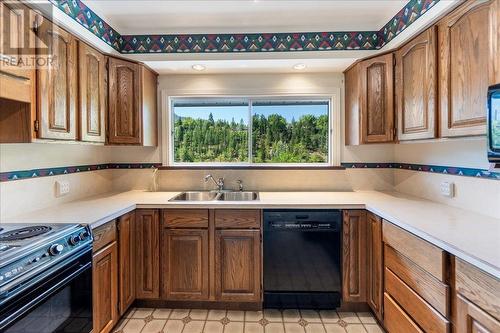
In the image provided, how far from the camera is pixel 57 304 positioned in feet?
4.69

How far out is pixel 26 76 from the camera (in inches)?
60.9

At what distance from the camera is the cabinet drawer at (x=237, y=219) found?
7.49 ft

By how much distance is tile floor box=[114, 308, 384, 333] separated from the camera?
211cm

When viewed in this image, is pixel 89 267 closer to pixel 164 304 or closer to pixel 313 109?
pixel 164 304

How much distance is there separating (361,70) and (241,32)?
1.14 m

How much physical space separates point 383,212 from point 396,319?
670 millimetres

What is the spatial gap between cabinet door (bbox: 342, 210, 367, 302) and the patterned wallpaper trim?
68cm

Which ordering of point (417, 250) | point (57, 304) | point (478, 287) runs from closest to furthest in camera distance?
1. point (478, 287)
2. point (57, 304)
3. point (417, 250)

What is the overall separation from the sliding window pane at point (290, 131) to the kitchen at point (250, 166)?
0.02m

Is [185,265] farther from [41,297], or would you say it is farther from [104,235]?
[41,297]

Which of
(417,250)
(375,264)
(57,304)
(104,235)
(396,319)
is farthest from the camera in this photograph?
(375,264)

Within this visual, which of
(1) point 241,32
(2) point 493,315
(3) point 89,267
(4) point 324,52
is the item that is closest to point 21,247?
(3) point 89,267

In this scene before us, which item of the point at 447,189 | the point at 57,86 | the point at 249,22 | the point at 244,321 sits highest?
the point at 249,22

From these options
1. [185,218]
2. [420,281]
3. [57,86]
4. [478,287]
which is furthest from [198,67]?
[478,287]
